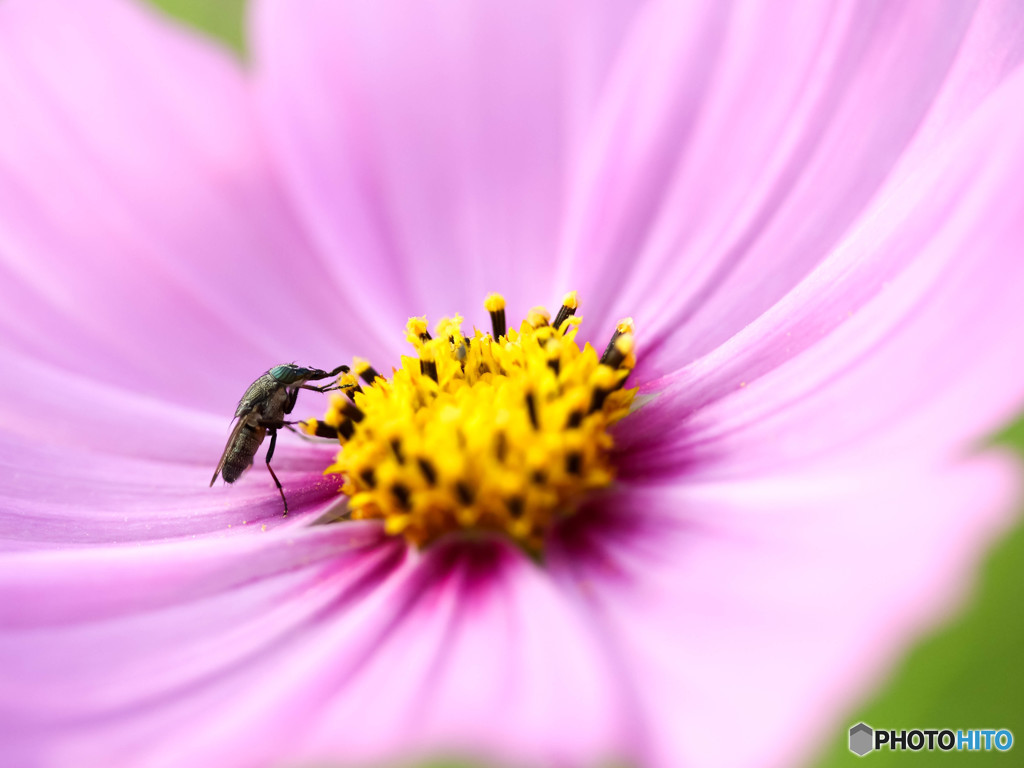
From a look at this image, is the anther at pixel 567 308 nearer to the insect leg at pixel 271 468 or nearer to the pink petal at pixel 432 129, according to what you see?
the pink petal at pixel 432 129

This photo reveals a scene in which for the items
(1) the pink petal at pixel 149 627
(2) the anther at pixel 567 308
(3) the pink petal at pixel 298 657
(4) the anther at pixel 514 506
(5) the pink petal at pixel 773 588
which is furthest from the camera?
(2) the anther at pixel 567 308

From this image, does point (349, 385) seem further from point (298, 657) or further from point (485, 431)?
point (298, 657)

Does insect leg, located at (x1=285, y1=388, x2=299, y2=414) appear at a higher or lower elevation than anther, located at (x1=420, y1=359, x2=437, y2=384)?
lower

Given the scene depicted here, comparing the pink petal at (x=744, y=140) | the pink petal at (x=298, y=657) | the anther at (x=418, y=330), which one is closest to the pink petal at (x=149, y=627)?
the pink petal at (x=298, y=657)

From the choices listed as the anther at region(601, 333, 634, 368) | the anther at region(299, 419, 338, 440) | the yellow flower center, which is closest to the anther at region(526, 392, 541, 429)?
the yellow flower center

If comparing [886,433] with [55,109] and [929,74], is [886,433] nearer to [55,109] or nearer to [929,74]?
[929,74]

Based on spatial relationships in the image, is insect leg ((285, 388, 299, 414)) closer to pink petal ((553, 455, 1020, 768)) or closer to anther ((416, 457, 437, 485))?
anther ((416, 457, 437, 485))
